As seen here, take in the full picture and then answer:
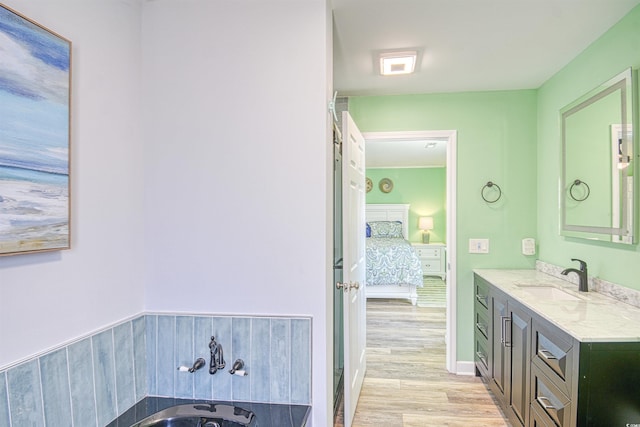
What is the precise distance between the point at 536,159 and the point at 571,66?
798 millimetres

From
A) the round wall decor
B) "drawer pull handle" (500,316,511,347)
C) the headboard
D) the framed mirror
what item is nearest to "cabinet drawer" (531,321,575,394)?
"drawer pull handle" (500,316,511,347)

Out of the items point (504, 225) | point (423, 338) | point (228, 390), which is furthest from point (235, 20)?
point (423, 338)

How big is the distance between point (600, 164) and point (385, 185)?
5827 millimetres

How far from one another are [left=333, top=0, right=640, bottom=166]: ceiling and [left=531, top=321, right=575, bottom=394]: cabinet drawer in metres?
1.63

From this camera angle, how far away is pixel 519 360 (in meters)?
2.13

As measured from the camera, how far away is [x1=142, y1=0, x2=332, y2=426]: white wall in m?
1.64

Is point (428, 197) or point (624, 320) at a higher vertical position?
point (428, 197)

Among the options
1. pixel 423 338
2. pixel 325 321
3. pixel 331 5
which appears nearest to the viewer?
pixel 325 321

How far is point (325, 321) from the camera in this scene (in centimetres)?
162

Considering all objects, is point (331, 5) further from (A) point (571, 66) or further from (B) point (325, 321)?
(A) point (571, 66)

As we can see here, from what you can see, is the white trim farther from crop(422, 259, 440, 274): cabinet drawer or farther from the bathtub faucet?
crop(422, 259, 440, 274): cabinet drawer

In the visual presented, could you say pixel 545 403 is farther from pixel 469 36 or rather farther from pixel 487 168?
pixel 469 36

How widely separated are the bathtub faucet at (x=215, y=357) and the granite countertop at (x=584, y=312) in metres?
1.47

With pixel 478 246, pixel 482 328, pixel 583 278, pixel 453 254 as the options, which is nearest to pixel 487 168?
pixel 478 246
